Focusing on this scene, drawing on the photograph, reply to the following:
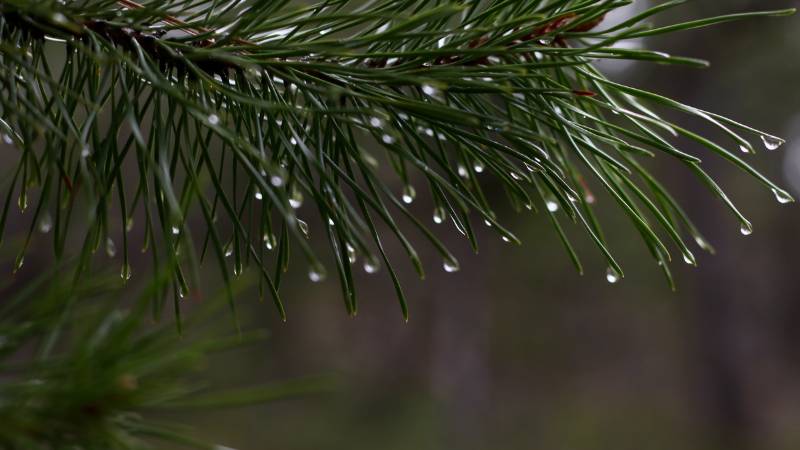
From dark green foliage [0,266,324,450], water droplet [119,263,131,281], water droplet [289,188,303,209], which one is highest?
water droplet [289,188,303,209]

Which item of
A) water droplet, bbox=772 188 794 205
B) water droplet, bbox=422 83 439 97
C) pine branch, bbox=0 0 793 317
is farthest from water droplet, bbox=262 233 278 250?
water droplet, bbox=772 188 794 205

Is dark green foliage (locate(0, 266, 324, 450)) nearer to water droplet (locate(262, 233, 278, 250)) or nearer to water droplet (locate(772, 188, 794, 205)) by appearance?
water droplet (locate(262, 233, 278, 250))

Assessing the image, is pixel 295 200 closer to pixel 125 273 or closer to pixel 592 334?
pixel 125 273

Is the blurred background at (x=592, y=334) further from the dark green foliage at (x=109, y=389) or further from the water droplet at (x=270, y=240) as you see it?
the dark green foliage at (x=109, y=389)

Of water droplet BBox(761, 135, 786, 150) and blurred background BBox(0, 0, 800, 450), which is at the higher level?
blurred background BBox(0, 0, 800, 450)

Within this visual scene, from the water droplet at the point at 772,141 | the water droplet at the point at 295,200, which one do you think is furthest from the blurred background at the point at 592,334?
the water droplet at the point at 772,141

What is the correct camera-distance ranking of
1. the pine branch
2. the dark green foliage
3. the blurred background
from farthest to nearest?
the blurred background
the pine branch
the dark green foliage

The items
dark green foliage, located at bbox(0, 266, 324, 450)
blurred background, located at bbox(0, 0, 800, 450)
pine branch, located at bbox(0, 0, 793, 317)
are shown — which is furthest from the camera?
blurred background, located at bbox(0, 0, 800, 450)

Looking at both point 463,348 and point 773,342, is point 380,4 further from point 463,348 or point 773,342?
point 773,342
